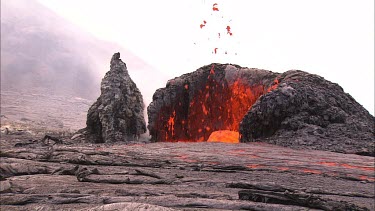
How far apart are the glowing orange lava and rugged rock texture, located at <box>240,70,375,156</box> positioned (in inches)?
349

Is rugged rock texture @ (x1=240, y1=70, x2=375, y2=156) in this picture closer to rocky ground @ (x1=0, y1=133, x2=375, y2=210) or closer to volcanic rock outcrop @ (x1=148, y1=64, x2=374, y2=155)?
volcanic rock outcrop @ (x1=148, y1=64, x2=374, y2=155)

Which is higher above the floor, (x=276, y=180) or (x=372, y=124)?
(x=372, y=124)

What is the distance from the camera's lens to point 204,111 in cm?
3484

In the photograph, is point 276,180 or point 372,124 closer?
point 276,180

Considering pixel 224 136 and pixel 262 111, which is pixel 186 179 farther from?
pixel 224 136

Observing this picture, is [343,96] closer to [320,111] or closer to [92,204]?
[320,111]

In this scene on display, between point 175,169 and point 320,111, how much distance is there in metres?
12.8

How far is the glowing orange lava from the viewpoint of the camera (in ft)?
102

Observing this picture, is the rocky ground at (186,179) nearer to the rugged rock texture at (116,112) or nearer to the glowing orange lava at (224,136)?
the glowing orange lava at (224,136)

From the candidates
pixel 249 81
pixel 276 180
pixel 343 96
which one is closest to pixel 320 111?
pixel 343 96

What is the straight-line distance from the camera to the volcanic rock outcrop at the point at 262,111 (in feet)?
65.9

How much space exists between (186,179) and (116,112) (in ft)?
86.0

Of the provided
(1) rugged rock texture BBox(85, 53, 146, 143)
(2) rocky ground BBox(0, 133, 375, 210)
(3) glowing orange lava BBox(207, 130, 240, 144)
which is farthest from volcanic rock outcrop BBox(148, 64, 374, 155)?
(1) rugged rock texture BBox(85, 53, 146, 143)

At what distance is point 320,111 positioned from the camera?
21891 millimetres
